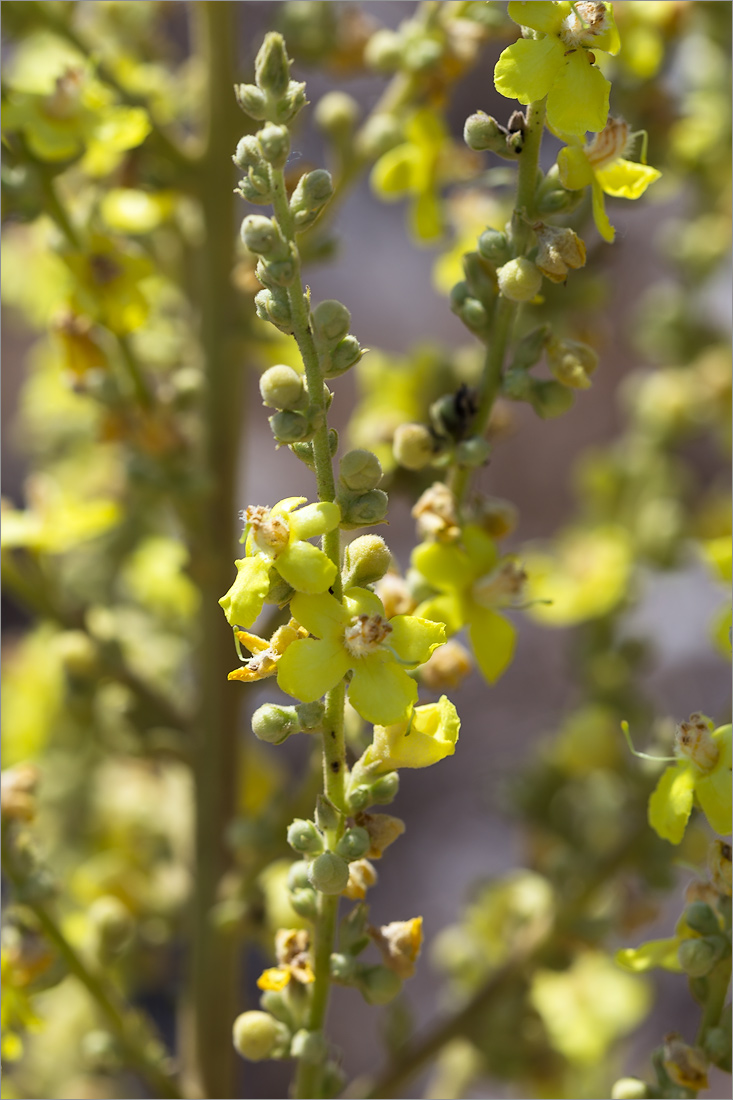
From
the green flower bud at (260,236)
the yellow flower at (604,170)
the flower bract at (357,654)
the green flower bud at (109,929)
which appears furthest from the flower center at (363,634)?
the green flower bud at (109,929)

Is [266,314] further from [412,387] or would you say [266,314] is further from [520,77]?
[412,387]

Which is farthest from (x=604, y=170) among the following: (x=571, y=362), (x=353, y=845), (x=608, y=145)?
(x=353, y=845)

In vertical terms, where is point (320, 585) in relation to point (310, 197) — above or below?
below

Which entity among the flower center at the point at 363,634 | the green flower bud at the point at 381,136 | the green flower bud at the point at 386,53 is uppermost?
the green flower bud at the point at 386,53

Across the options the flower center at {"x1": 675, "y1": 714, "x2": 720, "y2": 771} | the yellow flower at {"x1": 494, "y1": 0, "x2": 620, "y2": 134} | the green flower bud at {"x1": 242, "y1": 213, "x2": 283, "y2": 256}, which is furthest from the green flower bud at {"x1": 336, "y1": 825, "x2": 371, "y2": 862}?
the yellow flower at {"x1": 494, "y1": 0, "x2": 620, "y2": 134}

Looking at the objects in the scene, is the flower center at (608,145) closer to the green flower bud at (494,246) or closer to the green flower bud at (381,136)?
the green flower bud at (494,246)

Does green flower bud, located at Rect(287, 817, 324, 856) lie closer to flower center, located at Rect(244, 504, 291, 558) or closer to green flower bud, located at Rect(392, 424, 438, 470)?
flower center, located at Rect(244, 504, 291, 558)

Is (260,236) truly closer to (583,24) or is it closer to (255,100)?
(255,100)

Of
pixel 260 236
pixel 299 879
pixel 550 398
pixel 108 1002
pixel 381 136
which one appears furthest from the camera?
pixel 381 136
